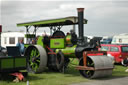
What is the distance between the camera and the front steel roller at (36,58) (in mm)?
9289

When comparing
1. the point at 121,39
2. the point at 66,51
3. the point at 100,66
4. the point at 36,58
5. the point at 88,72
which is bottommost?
the point at 88,72

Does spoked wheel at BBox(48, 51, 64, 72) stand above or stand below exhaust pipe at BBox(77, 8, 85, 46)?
below

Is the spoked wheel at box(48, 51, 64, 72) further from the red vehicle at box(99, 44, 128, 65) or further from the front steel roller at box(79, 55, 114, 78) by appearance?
the red vehicle at box(99, 44, 128, 65)

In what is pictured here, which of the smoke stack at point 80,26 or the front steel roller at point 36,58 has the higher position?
the smoke stack at point 80,26

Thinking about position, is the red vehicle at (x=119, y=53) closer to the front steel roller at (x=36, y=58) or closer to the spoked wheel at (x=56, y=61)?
the spoked wheel at (x=56, y=61)

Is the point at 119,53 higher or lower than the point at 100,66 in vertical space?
higher

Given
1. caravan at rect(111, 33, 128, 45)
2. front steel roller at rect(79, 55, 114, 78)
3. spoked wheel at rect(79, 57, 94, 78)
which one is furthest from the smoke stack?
caravan at rect(111, 33, 128, 45)

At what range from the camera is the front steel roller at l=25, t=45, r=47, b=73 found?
30.5 ft

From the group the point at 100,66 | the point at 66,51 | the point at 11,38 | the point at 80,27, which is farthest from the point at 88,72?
the point at 11,38

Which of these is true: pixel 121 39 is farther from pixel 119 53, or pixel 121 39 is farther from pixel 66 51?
pixel 66 51

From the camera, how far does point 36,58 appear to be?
9.67 metres

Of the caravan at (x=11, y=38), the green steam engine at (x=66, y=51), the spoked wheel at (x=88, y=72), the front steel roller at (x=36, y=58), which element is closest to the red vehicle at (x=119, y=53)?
the green steam engine at (x=66, y=51)

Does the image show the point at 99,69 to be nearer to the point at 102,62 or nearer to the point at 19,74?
the point at 102,62

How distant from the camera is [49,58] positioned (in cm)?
981
